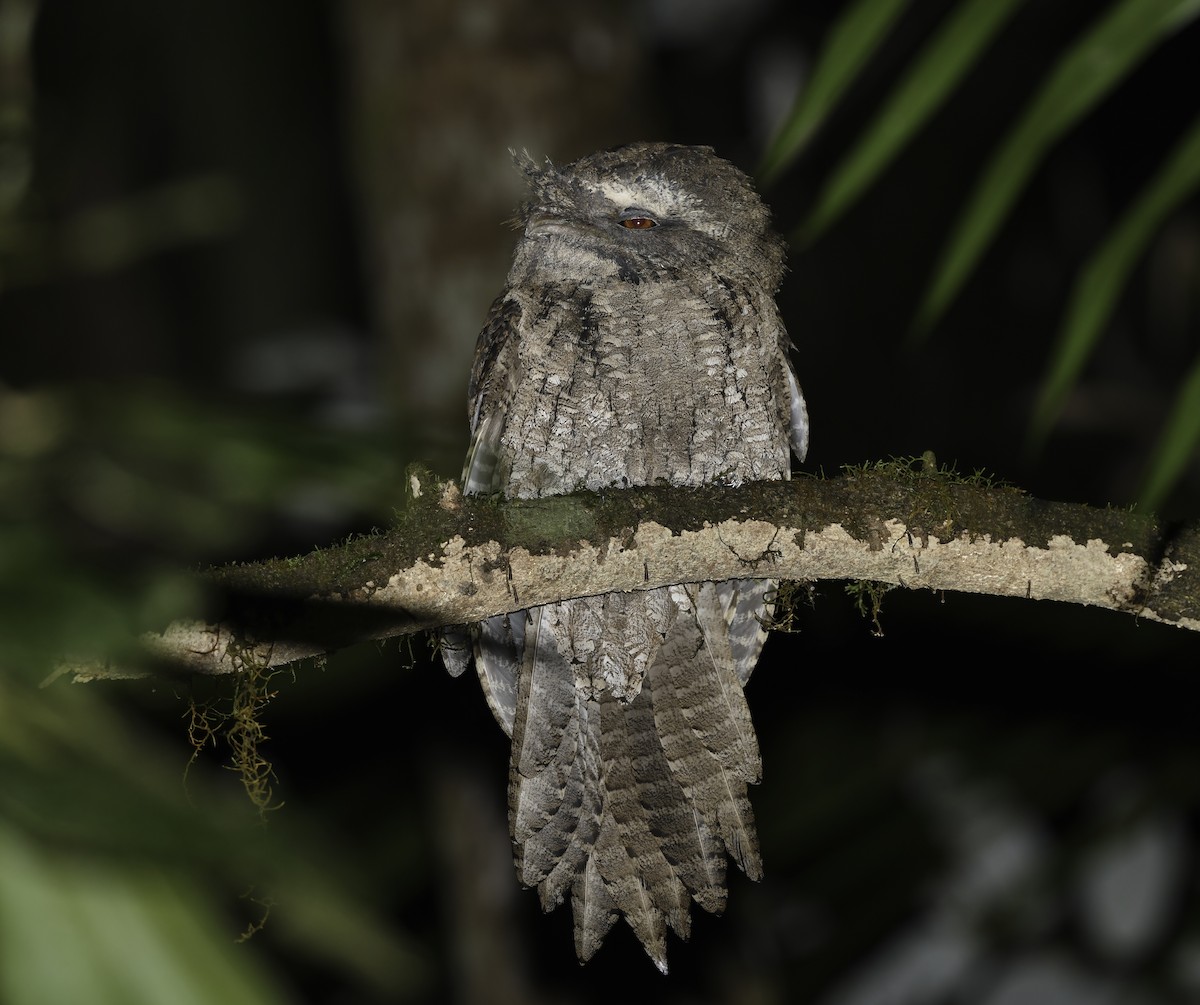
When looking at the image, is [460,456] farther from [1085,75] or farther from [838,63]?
[1085,75]

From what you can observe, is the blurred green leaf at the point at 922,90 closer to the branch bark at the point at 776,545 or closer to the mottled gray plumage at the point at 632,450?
the branch bark at the point at 776,545

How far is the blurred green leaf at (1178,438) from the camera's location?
1.32m

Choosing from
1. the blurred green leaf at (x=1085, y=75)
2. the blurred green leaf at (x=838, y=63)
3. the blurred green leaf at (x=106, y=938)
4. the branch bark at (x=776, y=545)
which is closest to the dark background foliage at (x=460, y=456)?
the blurred green leaf at (x=106, y=938)

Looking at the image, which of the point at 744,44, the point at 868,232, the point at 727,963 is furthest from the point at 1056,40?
the point at 727,963

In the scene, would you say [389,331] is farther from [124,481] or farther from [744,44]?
[744,44]

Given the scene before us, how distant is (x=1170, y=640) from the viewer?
11.0 feet

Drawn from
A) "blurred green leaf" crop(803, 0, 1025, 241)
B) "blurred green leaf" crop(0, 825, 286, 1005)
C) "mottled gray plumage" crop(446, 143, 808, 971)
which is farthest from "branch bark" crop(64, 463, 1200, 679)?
"blurred green leaf" crop(0, 825, 286, 1005)

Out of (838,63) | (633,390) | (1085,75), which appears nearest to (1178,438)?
(1085,75)

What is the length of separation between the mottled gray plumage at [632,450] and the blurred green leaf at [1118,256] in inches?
59.2

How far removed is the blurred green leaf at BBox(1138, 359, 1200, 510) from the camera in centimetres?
132

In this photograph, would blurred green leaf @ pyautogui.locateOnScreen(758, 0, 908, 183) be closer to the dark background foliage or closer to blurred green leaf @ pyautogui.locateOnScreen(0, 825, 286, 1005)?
the dark background foliage

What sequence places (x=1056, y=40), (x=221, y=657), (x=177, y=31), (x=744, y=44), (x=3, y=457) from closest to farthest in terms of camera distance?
1. (x=3, y=457)
2. (x=221, y=657)
3. (x=1056, y=40)
4. (x=744, y=44)
5. (x=177, y=31)

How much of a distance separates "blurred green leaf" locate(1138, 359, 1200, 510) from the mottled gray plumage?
5.00 feet

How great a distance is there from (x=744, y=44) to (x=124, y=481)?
6.35m
